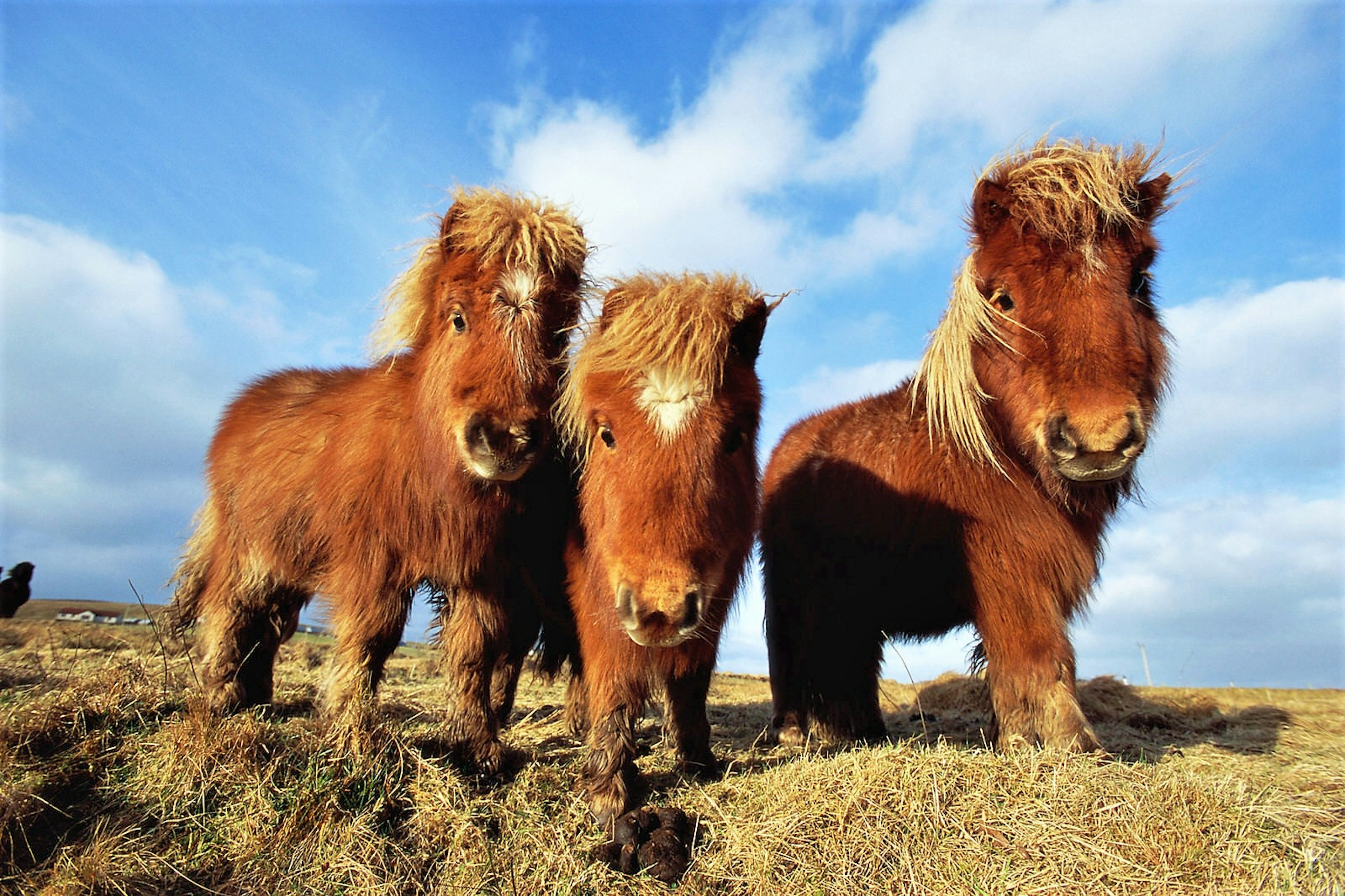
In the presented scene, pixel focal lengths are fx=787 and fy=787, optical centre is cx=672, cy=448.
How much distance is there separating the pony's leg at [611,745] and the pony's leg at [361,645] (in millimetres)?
1153

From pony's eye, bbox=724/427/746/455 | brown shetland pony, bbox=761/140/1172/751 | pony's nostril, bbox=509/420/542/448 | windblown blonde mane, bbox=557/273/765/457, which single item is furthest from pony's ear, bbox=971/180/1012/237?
pony's nostril, bbox=509/420/542/448

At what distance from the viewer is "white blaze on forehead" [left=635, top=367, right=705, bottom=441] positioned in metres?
3.25

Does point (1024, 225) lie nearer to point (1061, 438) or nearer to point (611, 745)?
point (1061, 438)

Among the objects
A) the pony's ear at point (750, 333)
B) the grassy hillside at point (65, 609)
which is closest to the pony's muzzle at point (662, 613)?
the pony's ear at point (750, 333)

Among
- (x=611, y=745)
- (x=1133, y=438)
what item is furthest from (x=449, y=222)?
(x=1133, y=438)

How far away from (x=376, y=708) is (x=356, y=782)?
0.49 meters

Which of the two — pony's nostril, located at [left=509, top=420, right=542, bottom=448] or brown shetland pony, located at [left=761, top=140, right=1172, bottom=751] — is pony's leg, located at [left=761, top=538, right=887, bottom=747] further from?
pony's nostril, located at [left=509, top=420, right=542, bottom=448]

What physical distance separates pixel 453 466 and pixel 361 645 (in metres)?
1.08

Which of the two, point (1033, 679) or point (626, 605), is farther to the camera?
point (1033, 679)

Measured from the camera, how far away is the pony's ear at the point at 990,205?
412 cm

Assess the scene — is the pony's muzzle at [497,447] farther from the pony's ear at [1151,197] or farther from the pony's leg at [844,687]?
the pony's ear at [1151,197]

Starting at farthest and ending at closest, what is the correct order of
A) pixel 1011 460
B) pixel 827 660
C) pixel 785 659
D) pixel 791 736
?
pixel 785 659
pixel 791 736
pixel 827 660
pixel 1011 460

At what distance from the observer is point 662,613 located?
292cm

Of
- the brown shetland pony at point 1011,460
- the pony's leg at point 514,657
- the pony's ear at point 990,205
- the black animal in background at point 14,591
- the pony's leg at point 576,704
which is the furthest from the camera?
the black animal in background at point 14,591
